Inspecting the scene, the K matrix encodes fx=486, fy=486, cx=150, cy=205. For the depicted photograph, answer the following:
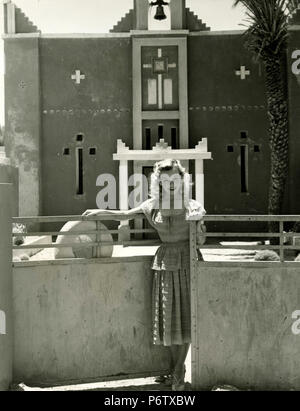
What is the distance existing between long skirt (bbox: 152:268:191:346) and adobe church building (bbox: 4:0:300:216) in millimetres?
13295

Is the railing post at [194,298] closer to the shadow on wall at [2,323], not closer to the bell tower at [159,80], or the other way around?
the shadow on wall at [2,323]

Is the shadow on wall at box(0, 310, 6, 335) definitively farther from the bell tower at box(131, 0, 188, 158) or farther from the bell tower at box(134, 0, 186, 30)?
the bell tower at box(134, 0, 186, 30)

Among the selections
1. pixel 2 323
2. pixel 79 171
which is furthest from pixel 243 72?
pixel 2 323

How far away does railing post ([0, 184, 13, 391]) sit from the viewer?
16.1ft

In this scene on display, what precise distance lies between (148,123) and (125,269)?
13.5 metres

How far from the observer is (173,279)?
16.7 ft

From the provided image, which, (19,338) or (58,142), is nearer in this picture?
(19,338)

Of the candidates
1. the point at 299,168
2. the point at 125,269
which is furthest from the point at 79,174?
the point at 125,269

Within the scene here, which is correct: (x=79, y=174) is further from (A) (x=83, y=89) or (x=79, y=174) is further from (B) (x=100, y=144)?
(A) (x=83, y=89)

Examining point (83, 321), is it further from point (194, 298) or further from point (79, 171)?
point (79, 171)

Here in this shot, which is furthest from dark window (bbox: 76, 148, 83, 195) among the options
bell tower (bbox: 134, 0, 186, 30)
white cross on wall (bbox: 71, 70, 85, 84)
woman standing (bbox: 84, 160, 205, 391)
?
woman standing (bbox: 84, 160, 205, 391)

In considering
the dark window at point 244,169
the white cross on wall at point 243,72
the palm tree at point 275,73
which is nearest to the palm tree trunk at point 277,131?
the palm tree at point 275,73

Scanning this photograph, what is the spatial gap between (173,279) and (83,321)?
1113 mm

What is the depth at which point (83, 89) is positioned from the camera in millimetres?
18406
